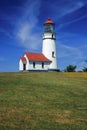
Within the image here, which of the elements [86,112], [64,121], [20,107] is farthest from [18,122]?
[86,112]

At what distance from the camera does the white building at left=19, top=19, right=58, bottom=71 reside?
58.1 meters

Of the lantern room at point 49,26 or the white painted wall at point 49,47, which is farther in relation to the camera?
the lantern room at point 49,26

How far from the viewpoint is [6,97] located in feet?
51.3

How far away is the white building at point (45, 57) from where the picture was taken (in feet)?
191

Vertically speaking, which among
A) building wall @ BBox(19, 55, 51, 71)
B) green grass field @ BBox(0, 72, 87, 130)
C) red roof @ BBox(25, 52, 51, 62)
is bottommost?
green grass field @ BBox(0, 72, 87, 130)

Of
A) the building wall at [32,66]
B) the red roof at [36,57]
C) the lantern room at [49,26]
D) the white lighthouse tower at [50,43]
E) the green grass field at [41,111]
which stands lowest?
the green grass field at [41,111]

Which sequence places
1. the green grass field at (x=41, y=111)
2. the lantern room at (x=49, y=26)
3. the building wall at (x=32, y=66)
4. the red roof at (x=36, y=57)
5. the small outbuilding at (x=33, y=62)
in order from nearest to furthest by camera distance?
the green grass field at (x=41, y=111) → the building wall at (x=32, y=66) → the small outbuilding at (x=33, y=62) → the red roof at (x=36, y=57) → the lantern room at (x=49, y=26)

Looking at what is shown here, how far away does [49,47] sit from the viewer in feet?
193

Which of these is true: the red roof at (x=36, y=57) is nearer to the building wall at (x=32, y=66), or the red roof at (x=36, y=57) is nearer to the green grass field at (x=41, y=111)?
the building wall at (x=32, y=66)

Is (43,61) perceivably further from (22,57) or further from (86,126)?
(86,126)

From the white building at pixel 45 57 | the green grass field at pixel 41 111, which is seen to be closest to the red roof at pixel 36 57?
the white building at pixel 45 57

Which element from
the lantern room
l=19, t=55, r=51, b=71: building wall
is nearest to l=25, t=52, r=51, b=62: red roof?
l=19, t=55, r=51, b=71: building wall

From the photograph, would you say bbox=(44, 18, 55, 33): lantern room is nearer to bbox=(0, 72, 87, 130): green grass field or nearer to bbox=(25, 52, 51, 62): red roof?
bbox=(25, 52, 51, 62): red roof

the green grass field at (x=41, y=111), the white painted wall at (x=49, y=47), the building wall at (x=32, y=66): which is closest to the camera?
the green grass field at (x=41, y=111)
